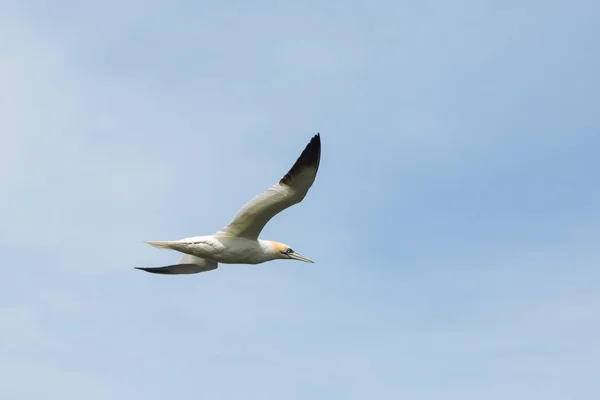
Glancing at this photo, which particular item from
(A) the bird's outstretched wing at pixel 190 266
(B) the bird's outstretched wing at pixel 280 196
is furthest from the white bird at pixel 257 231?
(A) the bird's outstretched wing at pixel 190 266

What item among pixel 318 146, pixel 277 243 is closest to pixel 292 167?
pixel 318 146

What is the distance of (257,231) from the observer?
113 feet

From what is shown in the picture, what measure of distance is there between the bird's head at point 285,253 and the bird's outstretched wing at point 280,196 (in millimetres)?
1150

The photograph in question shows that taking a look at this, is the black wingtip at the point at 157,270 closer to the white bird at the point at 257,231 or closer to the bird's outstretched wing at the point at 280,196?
the white bird at the point at 257,231

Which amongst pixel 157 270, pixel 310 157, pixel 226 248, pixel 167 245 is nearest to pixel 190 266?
pixel 157 270

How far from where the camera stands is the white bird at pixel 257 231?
108ft

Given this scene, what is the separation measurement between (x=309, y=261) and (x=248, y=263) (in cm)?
195

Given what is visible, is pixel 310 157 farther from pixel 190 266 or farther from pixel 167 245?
pixel 190 266

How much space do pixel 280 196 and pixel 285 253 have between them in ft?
9.35

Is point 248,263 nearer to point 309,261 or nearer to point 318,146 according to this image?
point 309,261

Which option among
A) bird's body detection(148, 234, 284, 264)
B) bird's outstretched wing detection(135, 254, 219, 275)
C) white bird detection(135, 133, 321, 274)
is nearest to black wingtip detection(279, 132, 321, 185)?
white bird detection(135, 133, 321, 274)

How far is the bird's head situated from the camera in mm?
35344

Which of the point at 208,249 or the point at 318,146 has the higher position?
the point at 318,146

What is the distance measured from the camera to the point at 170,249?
111 ft
